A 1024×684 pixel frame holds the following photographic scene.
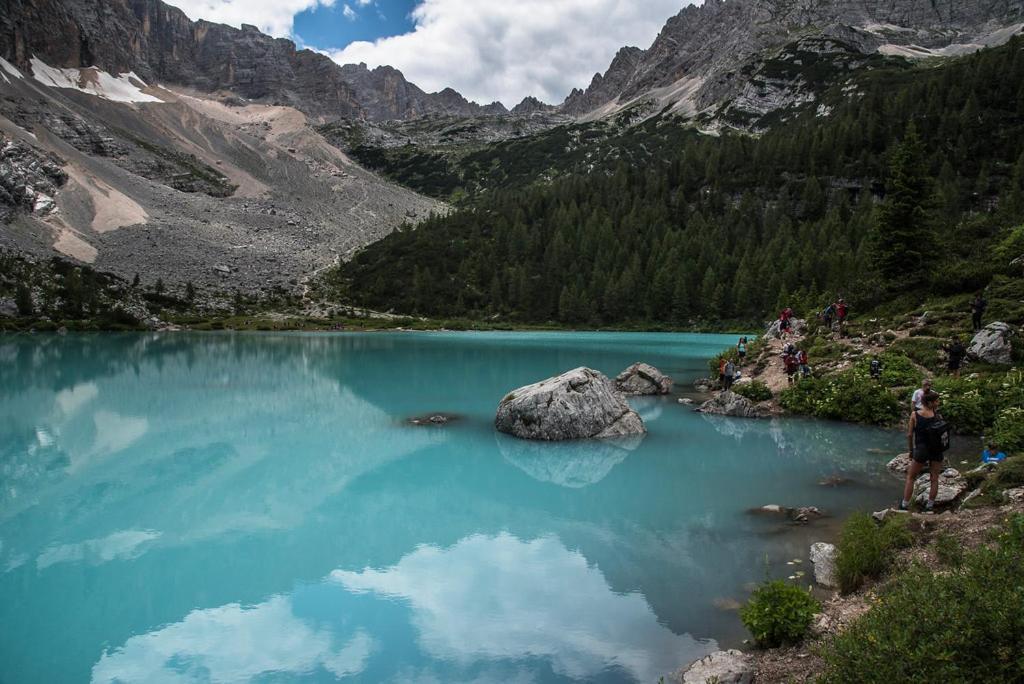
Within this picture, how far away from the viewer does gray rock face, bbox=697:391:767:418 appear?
28453mm

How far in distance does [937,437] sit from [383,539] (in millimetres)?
12528

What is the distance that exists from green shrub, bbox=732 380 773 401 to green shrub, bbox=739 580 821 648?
22297 millimetres

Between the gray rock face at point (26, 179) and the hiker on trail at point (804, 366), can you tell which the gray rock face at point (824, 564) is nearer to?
the hiker on trail at point (804, 366)

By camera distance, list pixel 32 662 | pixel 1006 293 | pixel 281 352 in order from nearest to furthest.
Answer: pixel 32 662, pixel 1006 293, pixel 281 352

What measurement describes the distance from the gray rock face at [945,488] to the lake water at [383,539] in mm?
1451

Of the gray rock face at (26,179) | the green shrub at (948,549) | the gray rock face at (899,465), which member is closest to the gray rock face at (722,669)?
the green shrub at (948,549)

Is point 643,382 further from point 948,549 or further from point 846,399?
point 948,549

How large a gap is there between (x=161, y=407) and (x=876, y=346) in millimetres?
36518

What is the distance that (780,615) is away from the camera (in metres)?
8.87

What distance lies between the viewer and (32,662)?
912 cm

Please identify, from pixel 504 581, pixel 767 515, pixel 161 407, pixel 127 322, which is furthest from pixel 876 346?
pixel 127 322

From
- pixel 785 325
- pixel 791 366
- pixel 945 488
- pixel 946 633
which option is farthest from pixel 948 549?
pixel 785 325

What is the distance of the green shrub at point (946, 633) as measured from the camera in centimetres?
517

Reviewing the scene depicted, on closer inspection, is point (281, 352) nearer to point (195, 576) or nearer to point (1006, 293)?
point (195, 576)
